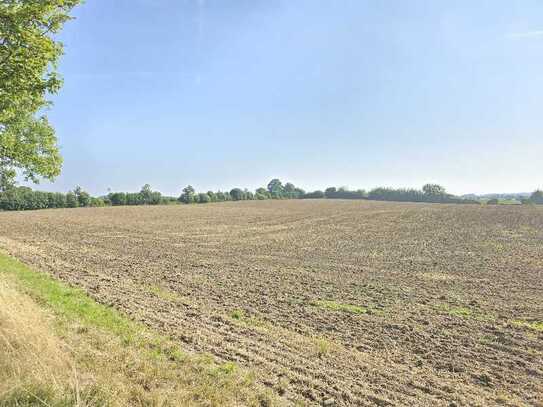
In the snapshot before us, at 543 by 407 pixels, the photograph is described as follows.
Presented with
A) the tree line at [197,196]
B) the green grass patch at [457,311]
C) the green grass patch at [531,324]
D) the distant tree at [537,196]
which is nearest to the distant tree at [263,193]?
the tree line at [197,196]

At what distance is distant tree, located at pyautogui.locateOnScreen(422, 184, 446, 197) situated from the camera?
4456 inches

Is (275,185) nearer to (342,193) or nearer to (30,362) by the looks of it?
(342,193)

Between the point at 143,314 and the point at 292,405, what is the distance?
17.7ft

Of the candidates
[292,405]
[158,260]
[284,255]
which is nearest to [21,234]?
[158,260]

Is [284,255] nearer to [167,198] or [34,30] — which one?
[34,30]

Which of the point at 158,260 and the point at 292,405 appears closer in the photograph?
the point at 292,405

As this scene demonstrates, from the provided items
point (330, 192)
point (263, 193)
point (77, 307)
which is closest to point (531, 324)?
point (77, 307)

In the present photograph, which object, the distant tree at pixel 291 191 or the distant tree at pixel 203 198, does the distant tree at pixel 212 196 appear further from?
the distant tree at pixel 291 191

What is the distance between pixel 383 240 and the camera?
31859 mm

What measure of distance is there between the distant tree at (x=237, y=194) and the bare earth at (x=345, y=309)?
9159cm

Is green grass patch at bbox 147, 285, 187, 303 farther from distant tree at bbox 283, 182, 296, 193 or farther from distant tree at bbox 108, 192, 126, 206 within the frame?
distant tree at bbox 283, 182, 296, 193

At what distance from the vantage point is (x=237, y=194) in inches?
4729

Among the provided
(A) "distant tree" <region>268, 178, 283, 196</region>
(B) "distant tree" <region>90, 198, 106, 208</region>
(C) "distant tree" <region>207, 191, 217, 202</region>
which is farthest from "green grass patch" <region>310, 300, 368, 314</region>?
(A) "distant tree" <region>268, 178, 283, 196</region>

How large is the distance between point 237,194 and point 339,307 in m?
109
